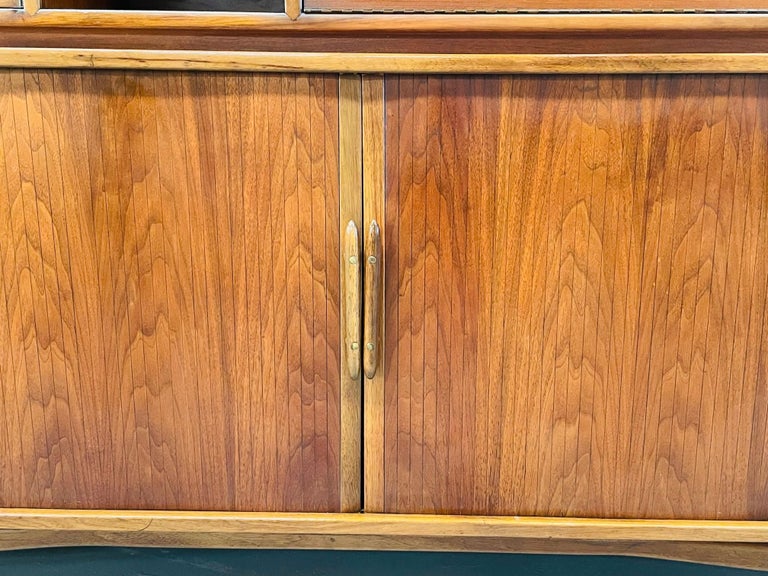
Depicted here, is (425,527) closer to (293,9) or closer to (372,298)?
(372,298)

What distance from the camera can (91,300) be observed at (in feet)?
2.87

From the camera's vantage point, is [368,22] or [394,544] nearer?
[368,22]

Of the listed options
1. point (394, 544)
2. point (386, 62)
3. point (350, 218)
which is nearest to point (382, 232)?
point (350, 218)

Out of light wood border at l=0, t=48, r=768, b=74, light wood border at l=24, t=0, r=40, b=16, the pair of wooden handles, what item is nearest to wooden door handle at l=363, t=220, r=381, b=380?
the pair of wooden handles

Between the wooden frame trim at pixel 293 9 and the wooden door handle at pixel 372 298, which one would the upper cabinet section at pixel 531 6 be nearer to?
the wooden frame trim at pixel 293 9

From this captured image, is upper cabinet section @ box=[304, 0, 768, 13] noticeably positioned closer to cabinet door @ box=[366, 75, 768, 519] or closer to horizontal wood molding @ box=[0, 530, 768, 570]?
cabinet door @ box=[366, 75, 768, 519]

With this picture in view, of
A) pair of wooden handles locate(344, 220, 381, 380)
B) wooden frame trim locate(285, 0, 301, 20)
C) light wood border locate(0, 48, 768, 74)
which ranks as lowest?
pair of wooden handles locate(344, 220, 381, 380)

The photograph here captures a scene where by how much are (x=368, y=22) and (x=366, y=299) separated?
0.98 ft

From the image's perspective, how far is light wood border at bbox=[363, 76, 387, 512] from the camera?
0.82m

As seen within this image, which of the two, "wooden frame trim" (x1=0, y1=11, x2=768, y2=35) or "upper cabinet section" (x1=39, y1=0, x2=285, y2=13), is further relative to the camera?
"upper cabinet section" (x1=39, y1=0, x2=285, y2=13)

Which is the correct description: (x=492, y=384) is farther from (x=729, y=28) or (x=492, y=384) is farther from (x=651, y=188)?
(x=729, y=28)

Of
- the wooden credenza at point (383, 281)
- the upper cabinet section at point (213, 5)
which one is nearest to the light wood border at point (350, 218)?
the wooden credenza at point (383, 281)

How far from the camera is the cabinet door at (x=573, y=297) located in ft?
2.69

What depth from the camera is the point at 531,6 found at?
0.79m
